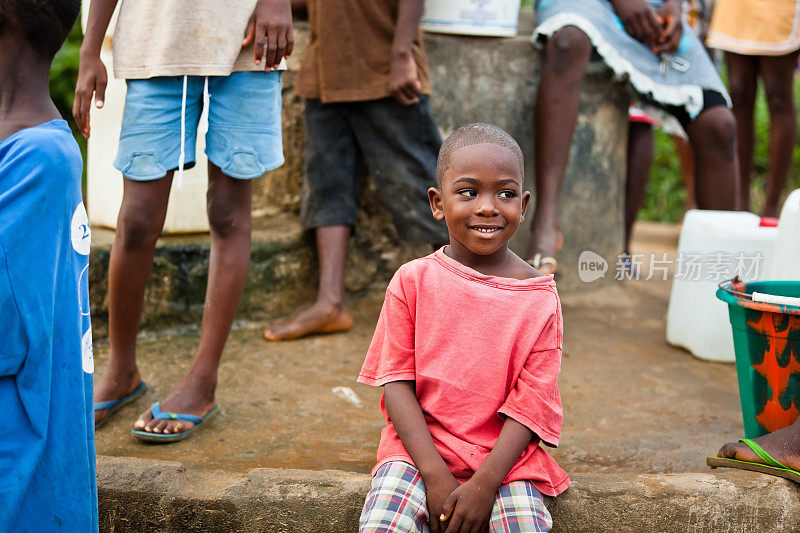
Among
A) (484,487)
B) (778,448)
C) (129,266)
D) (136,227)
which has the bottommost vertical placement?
(778,448)

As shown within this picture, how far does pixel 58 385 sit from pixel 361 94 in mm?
1936

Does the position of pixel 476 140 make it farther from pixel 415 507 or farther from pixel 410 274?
pixel 415 507

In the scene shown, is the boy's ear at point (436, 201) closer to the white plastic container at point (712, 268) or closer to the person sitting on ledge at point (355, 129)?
the person sitting on ledge at point (355, 129)

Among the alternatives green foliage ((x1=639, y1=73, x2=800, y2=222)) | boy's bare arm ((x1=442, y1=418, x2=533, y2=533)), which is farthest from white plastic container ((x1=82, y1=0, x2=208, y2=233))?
green foliage ((x1=639, y1=73, x2=800, y2=222))

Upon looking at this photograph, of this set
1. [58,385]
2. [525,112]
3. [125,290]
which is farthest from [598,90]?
[58,385]

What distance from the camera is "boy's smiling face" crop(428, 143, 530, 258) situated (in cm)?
180

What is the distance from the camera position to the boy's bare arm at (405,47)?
310 cm

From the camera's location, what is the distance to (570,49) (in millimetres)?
3500

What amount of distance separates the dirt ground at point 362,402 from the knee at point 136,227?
0.52 m

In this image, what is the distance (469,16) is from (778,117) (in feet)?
6.14

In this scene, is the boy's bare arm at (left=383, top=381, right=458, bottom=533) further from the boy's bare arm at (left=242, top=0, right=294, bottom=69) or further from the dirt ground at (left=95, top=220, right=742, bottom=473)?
the boy's bare arm at (left=242, top=0, right=294, bottom=69)

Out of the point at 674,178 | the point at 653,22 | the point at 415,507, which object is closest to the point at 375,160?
the point at 653,22

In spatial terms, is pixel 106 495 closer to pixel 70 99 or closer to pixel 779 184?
pixel 779 184

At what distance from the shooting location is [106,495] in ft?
6.34
